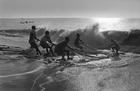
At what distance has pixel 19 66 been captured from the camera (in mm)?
9430

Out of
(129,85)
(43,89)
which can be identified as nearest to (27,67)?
(43,89)

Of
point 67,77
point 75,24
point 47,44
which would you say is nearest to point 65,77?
point 67,77

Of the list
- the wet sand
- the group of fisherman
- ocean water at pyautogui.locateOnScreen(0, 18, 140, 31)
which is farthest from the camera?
ocean water at pyautogui.locateOnScreen(0, 18, 140, 31)

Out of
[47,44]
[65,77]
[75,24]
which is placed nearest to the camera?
[65,77]

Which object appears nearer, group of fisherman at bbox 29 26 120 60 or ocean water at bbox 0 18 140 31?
group of fisherman at bbox 29 26 120 60

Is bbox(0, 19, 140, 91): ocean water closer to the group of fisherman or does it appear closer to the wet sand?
the wet sand

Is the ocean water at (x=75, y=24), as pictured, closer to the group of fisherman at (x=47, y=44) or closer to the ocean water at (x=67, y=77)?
the group of fisherman at (x=47, y=44)

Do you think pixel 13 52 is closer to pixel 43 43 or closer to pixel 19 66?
pixel 43 43

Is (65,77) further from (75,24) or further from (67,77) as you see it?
(75,24)

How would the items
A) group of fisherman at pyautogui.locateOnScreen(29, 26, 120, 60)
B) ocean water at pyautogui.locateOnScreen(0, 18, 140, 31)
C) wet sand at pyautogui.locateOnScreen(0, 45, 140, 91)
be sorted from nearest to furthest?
wet sand at pyautogui.locateOnScreen(0, 45, 140, 91), group of fisherman at pyautogui.locateOnScreen(29, 26, 120, 60), ocean water at pyautogui.locateOnScreen(0, 18, 140, 31)

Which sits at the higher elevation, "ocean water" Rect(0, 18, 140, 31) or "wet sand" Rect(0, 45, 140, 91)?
"wet sand" Rect(0, 45, 140, 91)

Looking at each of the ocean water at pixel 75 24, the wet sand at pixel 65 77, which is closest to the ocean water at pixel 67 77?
the wet sand at pixel 65 77

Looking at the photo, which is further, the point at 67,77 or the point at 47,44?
the point at 47,44

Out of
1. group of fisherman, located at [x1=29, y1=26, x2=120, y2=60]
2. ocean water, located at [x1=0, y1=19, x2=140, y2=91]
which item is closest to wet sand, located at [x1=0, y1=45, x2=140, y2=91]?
ocean water, located at [x1=0, y1=19, x2=140, y2=91]
